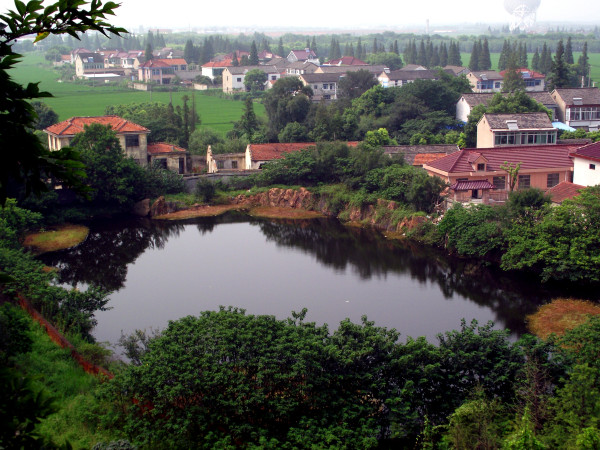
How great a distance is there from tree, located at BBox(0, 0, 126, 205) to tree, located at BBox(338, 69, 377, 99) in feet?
110

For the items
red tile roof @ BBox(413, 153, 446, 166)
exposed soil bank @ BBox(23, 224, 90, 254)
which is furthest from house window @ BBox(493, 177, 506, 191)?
exposed soil bank @ BBox(23, 224, 90, 254)

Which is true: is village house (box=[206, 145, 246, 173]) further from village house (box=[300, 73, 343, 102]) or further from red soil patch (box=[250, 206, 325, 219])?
village house (box=[300, 73, 343, 102])

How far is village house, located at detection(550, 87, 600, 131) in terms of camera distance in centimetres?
3078

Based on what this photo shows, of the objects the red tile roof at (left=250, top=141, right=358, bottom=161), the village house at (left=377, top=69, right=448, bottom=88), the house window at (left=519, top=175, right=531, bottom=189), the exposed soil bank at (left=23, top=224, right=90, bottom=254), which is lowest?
the exposed soil bank at (left=23, top=224, right=90, bottom=254)

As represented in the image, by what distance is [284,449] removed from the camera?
7809 millimetres

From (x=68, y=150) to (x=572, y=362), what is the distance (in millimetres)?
7662

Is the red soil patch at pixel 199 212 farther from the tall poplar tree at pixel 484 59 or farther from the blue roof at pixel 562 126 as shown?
the tall poplar tree at pixel 484 59

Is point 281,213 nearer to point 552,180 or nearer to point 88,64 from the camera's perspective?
point 552,180

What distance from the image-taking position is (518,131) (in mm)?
23984

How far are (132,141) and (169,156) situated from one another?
4.77 feet

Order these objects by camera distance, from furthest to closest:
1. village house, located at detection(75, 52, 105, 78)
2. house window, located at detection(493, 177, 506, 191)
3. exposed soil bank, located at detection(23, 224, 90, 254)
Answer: village house, located at detection(75, 52, 105, 78)
house window, located at detection(493, 177, 506, 191)
exposed soil bank, located at detection(23, 224, 90, 254)

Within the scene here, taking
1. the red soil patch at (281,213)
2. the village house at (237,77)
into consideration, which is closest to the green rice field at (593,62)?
the village house at (237,77)

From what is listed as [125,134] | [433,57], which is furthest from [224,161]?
[433,57]

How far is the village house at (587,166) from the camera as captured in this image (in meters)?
18.5
